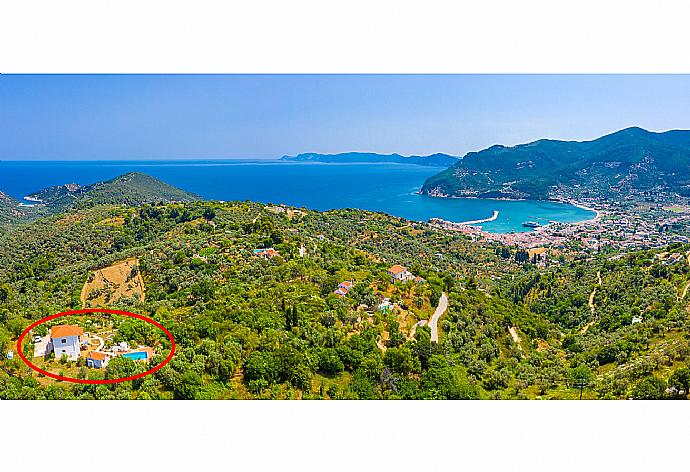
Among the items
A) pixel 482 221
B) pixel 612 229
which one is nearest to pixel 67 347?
pixel 612 229

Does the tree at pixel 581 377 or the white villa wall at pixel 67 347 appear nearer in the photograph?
the white villa wall at pixel 67 347

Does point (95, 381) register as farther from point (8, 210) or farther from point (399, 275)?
point (8, 210)

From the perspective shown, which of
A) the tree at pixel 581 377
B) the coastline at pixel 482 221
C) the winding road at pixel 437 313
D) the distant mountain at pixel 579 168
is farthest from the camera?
the distant mountain at pixel 579 168

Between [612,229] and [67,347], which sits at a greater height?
[67,347]

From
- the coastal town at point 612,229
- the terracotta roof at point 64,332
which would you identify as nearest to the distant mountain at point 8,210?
the coastal town at point 612,229

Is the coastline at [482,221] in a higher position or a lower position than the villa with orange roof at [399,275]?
lower

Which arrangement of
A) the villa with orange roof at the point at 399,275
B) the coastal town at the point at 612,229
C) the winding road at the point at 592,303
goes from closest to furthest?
the villa with orange roof at the point at 399,275 < the winding road at the point at 592,303 < the coastal town at the point at 612,229

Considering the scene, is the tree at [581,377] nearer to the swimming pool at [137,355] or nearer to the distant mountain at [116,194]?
the swimming pool at [137,355]
